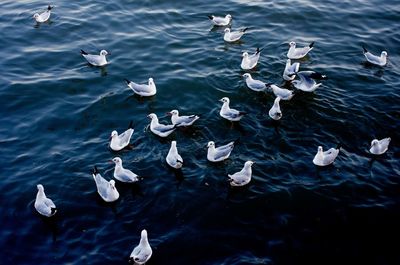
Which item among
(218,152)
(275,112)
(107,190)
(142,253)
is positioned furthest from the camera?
(275,112)

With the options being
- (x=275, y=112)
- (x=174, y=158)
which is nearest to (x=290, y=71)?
(x=275, y=112)

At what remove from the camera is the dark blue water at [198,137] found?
48.6ft

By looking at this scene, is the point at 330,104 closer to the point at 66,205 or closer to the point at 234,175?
the point at 234,175

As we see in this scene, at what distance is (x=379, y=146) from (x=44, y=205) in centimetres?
1202

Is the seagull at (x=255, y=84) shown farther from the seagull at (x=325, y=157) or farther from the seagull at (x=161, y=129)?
the seagull at (x=325, y=157)

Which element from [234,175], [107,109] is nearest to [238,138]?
[234,175]

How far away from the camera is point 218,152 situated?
698 inches

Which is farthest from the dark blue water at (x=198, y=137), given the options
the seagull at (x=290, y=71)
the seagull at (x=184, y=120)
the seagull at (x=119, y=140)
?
the seagull at (x=290, y=71)

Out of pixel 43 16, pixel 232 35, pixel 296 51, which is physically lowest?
pixel 43 16

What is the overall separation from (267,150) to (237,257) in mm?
5382

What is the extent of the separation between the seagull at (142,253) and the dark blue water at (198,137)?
601 mm

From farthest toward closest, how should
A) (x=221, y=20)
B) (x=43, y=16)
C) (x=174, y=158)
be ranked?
1. (x=43, y=16)
2. (x=221, y=20)
3. (x=174, y=158)

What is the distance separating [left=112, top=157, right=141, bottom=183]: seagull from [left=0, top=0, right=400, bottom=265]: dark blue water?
416 mm

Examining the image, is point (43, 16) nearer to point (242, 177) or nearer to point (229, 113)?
point (229, 113)
